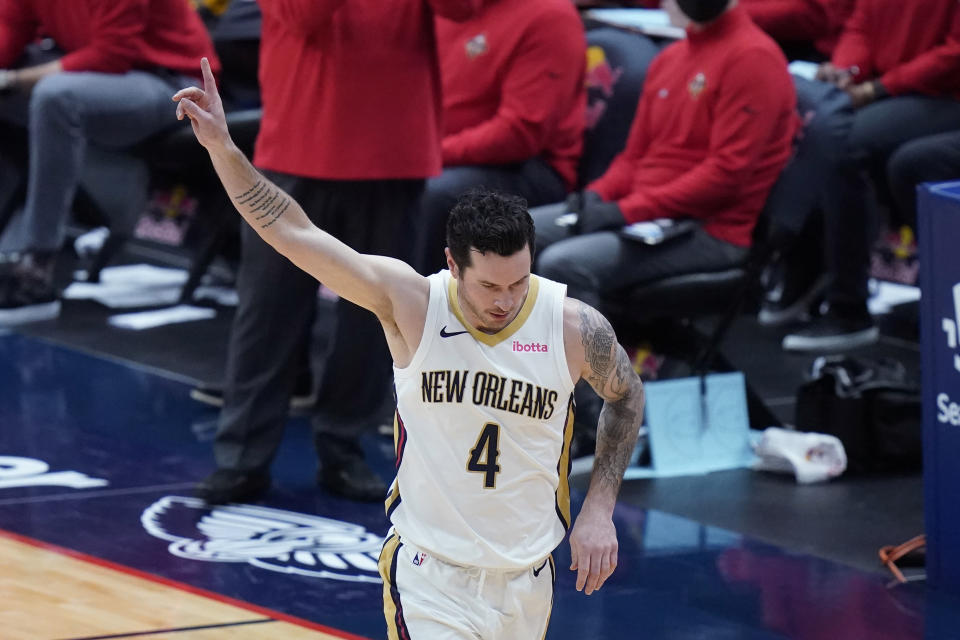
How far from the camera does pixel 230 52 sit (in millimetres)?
7844

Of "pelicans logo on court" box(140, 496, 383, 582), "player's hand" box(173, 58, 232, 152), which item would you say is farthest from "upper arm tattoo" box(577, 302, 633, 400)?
"pelicans logo on court" box(140, 496, 383, 582)

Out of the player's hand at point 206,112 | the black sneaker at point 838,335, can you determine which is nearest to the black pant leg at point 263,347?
the player's hand at point 206,112

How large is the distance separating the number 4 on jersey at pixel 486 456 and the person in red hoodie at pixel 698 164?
241 cm

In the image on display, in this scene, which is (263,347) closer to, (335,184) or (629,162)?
(335,184)

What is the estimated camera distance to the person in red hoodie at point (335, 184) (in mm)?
5008

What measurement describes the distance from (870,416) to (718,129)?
117 cm

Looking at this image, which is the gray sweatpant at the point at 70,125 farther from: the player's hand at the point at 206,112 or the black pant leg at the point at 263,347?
the player's hand at the point at 206,112

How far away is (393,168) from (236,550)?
1303 mm

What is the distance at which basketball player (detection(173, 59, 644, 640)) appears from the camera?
3.16 meters

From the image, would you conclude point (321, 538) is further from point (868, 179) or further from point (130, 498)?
point (868, 179)

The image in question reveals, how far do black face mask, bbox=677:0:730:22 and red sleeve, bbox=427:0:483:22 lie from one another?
1.12 metres

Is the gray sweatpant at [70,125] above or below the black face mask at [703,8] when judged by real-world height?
below

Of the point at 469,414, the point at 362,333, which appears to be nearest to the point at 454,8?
the point at 362,333

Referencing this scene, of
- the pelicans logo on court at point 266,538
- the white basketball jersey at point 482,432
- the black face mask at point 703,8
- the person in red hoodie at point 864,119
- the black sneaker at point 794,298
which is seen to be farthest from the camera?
the black sneaker at point 794,298
